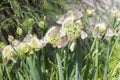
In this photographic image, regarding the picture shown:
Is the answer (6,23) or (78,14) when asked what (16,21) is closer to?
(6,23)

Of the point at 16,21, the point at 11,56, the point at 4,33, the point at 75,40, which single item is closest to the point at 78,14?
the point at 75,40

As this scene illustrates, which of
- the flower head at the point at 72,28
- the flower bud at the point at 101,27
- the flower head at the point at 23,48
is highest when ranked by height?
the flower head at the point at 72,28

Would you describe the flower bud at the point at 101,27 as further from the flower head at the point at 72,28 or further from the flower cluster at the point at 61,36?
the flower head at the point at 72,28

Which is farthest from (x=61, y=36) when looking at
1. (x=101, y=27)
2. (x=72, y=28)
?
(x=101, y=27)

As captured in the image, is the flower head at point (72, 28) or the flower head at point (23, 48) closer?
the flower head at point (72, 28)

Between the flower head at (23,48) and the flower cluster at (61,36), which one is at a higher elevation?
the flower cluster at (61,36)

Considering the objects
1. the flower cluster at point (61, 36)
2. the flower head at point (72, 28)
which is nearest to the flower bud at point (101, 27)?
the flower cluster at point (61, 36)

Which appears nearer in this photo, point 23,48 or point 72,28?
point 72,28

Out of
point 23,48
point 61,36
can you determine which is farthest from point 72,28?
point 23,48

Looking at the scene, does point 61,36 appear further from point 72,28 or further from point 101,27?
point 101,27

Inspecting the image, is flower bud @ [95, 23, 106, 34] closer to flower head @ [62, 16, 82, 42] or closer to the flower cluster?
the flower cluster

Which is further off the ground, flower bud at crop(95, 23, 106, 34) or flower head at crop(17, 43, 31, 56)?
flower bud at crop(95, 23, 106, 34)

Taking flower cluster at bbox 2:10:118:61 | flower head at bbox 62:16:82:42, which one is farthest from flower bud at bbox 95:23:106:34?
flower head at bbox 62:16:82:42
